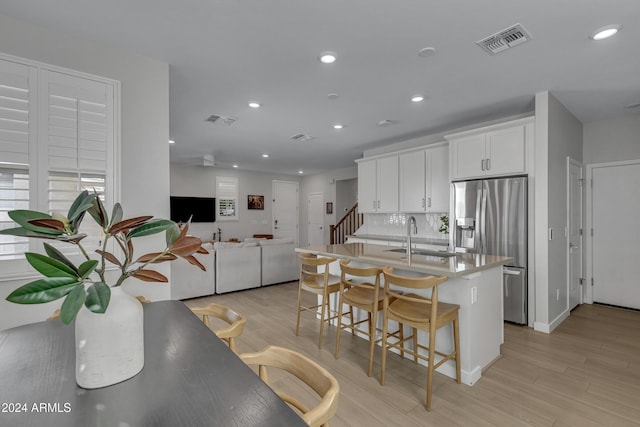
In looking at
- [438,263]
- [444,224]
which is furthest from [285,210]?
[438,263]

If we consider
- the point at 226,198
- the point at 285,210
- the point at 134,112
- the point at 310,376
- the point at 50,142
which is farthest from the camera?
the point at 285,210

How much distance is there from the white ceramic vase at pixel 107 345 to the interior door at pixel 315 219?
28.5ft

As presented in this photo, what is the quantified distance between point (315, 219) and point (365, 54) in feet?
24.5

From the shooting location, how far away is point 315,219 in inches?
388

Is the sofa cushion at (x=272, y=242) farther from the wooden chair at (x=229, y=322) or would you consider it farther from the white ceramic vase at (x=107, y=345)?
the white ceramic vase at (x=107, y=345)

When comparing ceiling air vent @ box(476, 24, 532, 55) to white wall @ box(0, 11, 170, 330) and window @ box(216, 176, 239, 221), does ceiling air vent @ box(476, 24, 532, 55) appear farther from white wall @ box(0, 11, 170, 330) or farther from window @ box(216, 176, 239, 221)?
window @ box(216, 176, 239, 221)

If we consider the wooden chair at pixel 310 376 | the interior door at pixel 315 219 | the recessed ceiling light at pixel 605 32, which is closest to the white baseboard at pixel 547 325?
the recessed ceiling light at pixel 605 32

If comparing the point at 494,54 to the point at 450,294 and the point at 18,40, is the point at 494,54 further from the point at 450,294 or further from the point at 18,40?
the point at 18,40

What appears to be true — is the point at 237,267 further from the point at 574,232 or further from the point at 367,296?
the point at 574,232

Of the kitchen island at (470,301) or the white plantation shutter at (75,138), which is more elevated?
the white plantation shutter at (75,138)

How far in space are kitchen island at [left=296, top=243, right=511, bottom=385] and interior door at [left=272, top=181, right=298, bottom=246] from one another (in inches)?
286

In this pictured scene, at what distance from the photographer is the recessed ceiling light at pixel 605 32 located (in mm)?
2232

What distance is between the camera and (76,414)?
79 centimetres

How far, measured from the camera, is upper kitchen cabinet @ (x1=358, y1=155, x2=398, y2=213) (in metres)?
5.58
